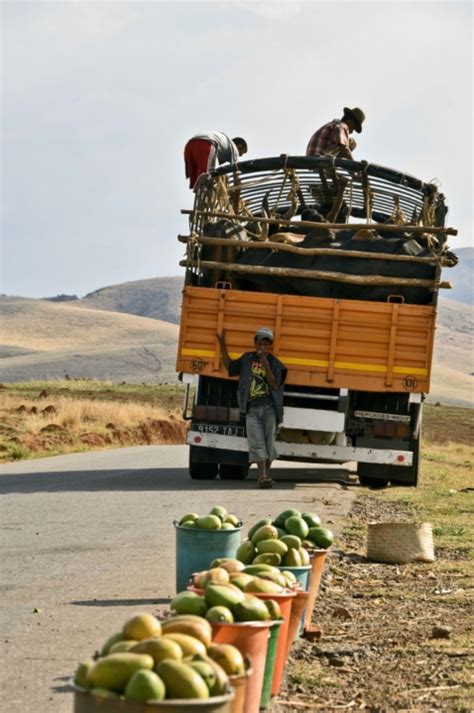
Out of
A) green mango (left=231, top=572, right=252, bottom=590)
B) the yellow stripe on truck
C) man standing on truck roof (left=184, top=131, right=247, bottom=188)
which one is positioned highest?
man standing on truck roof (left=184, top=131, right=247, bottom=188)

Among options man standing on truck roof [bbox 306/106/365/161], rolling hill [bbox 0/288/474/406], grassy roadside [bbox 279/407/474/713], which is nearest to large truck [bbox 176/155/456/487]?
man standing on truck roof [bbox 306/106/365/161]

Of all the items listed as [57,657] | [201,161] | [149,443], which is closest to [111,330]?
[149,443]

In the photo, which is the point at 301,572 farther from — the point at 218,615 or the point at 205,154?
the point at 205,154

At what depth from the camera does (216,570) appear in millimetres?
6309

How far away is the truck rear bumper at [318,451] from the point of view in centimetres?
1816

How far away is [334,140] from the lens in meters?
19.8

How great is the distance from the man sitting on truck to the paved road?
0.66 metres

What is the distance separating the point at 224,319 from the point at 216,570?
1170 cm

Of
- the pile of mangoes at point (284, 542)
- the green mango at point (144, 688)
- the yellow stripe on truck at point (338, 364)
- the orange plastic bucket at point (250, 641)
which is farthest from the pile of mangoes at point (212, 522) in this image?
the yellow stripe on truck at point (338, 364)

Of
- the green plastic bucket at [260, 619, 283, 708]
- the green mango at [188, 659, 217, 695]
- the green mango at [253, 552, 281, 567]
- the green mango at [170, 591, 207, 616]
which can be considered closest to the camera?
the green mango at [188, 659, 217, 695]

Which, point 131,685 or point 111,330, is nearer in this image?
point 131,685

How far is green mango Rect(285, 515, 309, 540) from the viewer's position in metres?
8.48

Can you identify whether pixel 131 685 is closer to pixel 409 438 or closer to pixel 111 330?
pixel 409 438

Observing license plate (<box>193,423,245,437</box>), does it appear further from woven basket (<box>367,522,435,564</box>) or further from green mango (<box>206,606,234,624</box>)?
green mango (<box>206,606,234,624</box>)
